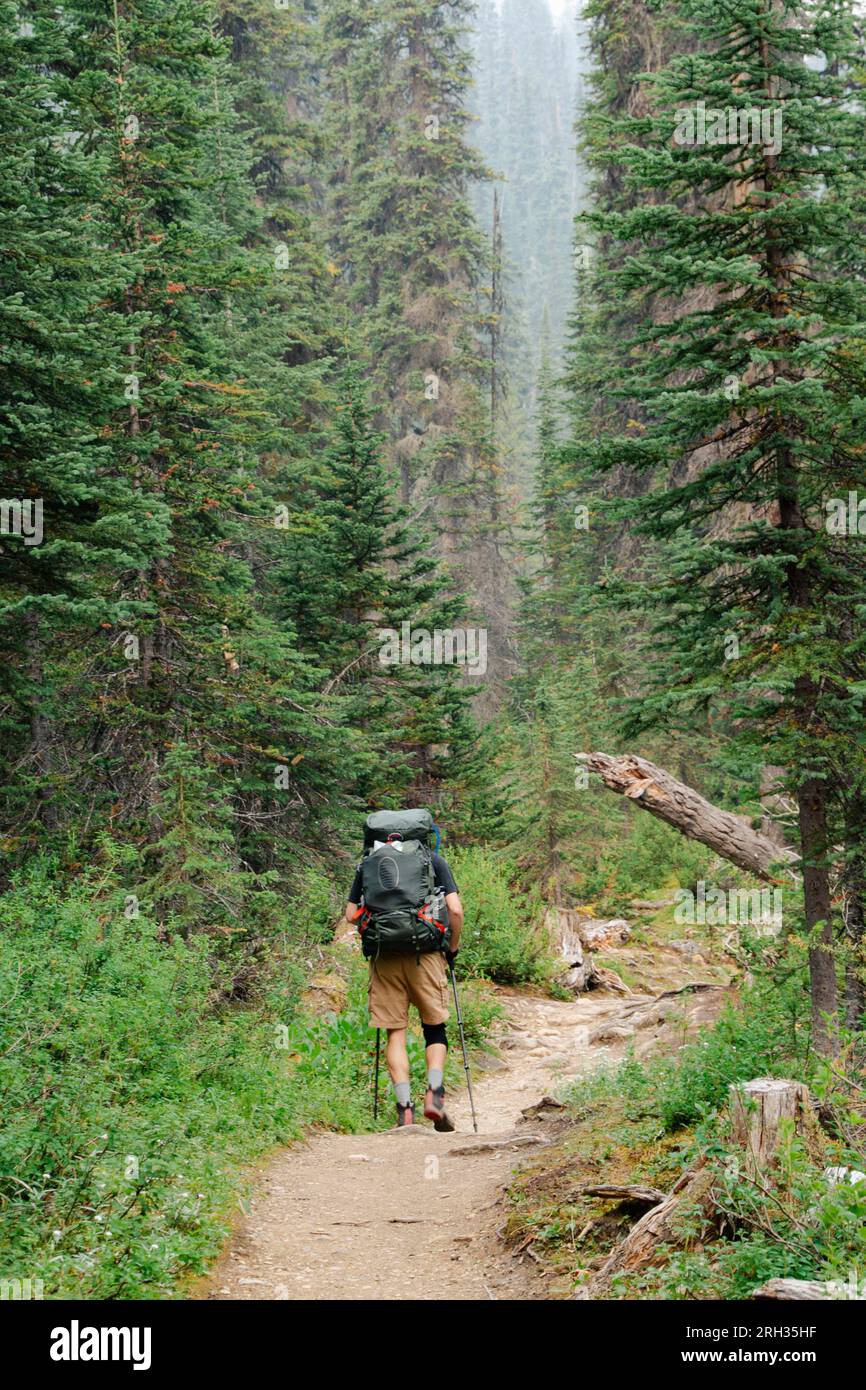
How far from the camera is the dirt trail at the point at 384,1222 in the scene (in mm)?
4750

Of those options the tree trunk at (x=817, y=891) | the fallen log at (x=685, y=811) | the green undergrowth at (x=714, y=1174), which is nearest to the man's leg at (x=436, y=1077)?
the green undergrowth at (x=714, y=1174)

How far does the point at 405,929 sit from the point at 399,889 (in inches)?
11.7

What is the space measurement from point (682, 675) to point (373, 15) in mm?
33039

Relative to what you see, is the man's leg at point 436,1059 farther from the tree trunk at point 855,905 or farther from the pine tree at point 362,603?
the pine tree at point 362,603

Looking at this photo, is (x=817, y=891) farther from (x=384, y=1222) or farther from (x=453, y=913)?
(x=384, y=1222)

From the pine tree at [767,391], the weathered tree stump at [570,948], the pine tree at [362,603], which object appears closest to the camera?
the pine tree at [767,391]

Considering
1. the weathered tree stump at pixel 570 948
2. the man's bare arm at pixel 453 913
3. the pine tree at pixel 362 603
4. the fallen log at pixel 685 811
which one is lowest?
the weathered tree stump at pixel 570 948

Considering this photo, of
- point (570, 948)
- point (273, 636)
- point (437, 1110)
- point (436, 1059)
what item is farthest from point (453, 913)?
point (570, 948)

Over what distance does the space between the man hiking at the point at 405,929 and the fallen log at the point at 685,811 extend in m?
4.15

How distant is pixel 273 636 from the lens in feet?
38.8

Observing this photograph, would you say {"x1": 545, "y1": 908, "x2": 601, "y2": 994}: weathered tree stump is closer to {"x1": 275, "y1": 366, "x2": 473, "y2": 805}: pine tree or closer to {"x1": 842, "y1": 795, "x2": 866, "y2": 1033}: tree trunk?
{"x1": 275, "y1": 366, "x2": 473, "y2": 805}: pine tree

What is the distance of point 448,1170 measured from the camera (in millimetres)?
6734

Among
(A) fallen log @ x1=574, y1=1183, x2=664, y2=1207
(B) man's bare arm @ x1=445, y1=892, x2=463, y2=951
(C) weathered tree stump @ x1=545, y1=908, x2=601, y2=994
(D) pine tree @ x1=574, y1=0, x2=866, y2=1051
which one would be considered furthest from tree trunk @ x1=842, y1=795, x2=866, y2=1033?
(C) weathered tree stump @ x1=545, y1=908, x2=601, y2=994
